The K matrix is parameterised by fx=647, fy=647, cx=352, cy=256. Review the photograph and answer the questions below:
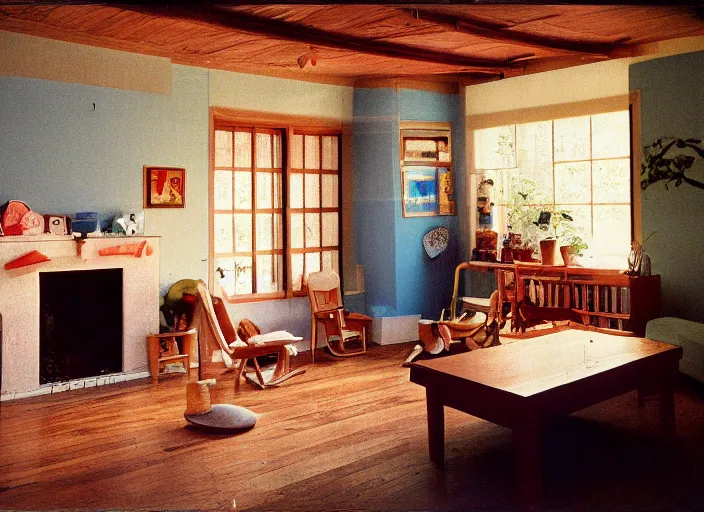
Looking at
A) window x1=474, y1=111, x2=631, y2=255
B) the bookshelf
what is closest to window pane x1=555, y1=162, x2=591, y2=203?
window x1=474, y1=111, x2=631, y2=255

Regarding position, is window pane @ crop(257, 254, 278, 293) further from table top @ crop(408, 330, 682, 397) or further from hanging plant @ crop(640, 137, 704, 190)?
hanging plant @ crop(640, 137, 704, 190)

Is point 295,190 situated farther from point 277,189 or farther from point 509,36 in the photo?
point 509,36

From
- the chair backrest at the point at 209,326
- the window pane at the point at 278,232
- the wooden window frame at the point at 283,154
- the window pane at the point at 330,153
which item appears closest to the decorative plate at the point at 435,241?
the wooden window frame at the point at 283,154

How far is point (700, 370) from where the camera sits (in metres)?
5.31

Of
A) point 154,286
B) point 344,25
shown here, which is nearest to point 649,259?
point 344,25

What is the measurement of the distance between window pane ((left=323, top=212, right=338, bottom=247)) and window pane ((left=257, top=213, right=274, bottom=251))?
729mm

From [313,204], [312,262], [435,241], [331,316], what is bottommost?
[331,316]

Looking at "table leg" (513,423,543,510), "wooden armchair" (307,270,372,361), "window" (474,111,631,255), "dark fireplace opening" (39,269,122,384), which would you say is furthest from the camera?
"wooden armchair" (307,270,372,361)

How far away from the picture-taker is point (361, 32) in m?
5.81

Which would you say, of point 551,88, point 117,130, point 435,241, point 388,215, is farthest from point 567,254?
point 117,130

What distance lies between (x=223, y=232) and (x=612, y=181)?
431 centimetres

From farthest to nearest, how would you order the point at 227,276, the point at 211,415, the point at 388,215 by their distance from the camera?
1. the point at 388,215
2. the point at 227,276
3. the point at 211,415

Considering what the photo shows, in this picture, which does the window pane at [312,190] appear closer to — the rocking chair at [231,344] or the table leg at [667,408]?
the rocking chair at [231,344]

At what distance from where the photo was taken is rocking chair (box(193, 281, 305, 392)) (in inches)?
229
